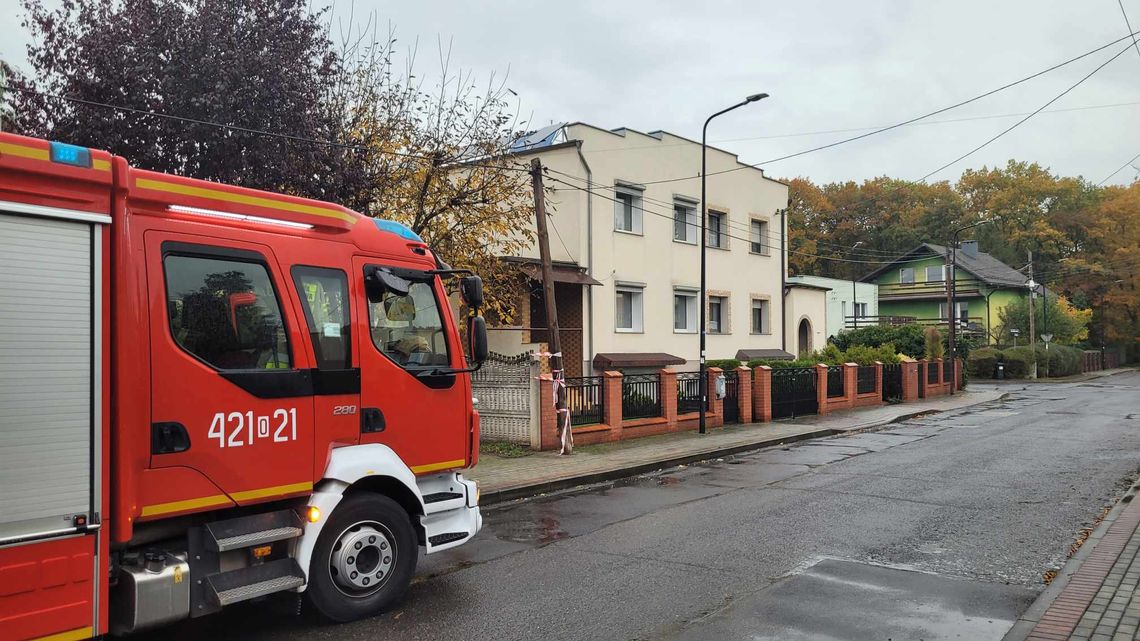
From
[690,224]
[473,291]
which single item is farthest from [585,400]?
[690,224]

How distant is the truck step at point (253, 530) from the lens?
4863mm

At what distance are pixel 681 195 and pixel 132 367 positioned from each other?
23948 millimetres

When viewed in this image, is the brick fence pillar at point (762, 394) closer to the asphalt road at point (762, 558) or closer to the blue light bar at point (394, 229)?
the asphalt road at point (762, 558)

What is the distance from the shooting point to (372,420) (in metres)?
5.83

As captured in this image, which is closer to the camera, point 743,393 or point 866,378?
point 743,393

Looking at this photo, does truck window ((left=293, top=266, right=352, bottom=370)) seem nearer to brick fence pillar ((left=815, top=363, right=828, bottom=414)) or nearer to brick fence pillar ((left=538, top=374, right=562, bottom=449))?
brick fence pillar ((left=538, top=374, right=562, bottom=449))

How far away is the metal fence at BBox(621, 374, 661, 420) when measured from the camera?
1697 cm

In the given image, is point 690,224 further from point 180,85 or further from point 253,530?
point 253,530

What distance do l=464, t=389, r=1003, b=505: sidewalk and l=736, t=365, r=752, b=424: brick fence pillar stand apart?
1.11 ft

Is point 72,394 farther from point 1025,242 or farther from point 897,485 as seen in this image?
point 1025,242

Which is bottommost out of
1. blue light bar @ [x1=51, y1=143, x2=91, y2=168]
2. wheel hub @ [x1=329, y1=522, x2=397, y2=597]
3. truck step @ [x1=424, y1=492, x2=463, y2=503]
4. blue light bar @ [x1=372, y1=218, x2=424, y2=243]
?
wheel hub @ [x1=329, y1=522, x2=397, y2=597]

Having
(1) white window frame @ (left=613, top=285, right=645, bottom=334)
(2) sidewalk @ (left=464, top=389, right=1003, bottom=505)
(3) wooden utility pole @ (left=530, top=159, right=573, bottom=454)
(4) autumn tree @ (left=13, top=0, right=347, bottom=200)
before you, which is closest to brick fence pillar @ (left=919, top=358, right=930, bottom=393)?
(2) sidewalk @ (left=464, top=389, right=1003, bottom=505)

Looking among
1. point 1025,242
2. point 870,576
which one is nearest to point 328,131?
point 870,576

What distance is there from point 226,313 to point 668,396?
44.4 ft
